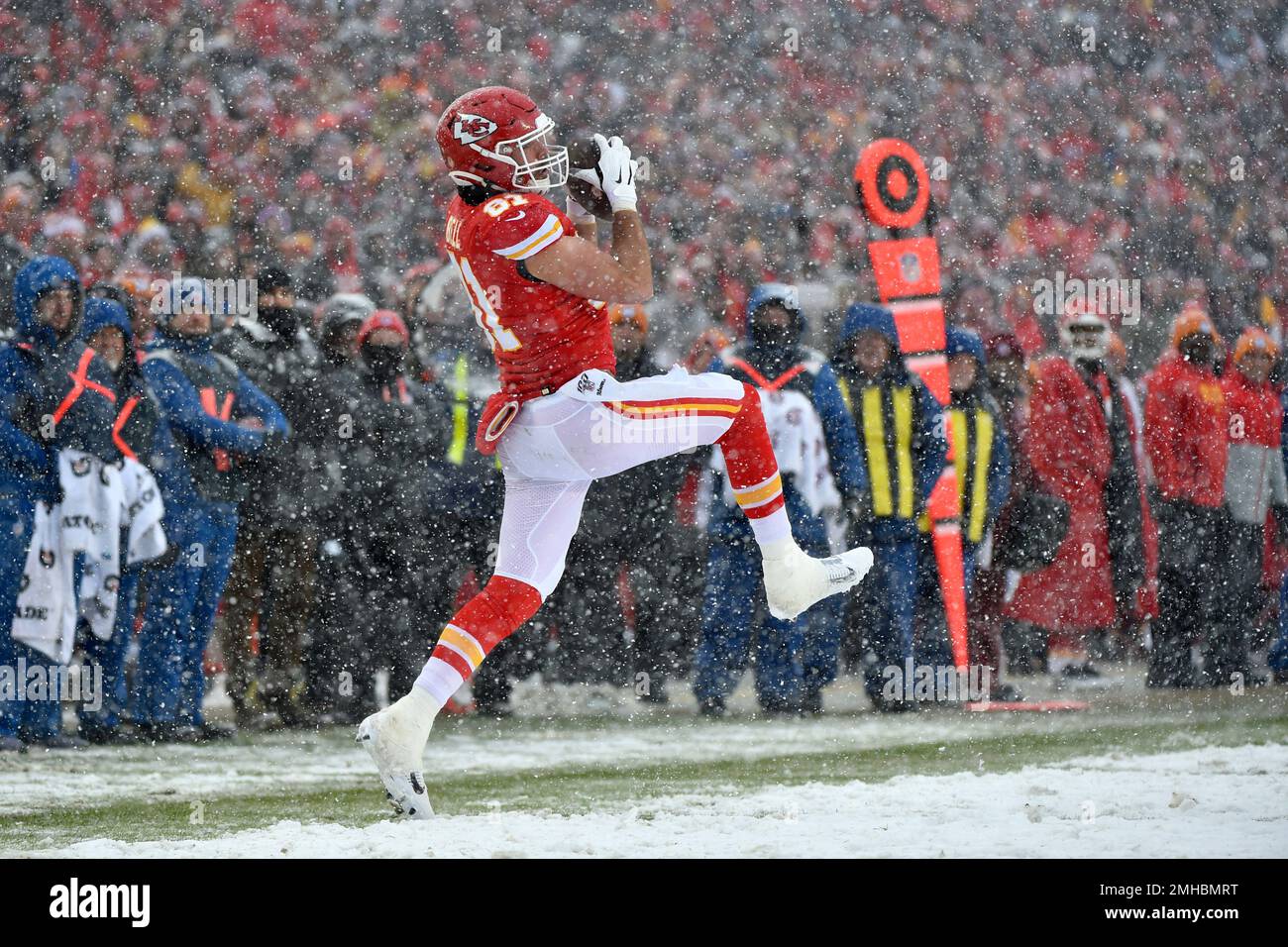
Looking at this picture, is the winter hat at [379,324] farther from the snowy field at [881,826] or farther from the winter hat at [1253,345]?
the winter hat at [1253,345]

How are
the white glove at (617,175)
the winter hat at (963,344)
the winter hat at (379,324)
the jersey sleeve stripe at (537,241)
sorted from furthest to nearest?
the winter hat at (963,344) → the winter hat at (379,324) → the white glove at (617,175) → the jersey sleeve stripe at (537,241)

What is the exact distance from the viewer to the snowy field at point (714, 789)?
5043mm

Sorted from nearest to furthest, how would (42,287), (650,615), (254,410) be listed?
(42,287), (254,410), (650,615)

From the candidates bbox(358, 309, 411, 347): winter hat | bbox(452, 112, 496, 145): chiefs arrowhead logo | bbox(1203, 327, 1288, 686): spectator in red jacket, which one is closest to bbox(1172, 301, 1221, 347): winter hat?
bbox(1203, 327, 1288, 686): spectator in red jacket

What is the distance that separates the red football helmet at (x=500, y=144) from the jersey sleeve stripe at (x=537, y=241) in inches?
8.2

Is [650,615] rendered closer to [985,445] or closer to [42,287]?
[985,445]

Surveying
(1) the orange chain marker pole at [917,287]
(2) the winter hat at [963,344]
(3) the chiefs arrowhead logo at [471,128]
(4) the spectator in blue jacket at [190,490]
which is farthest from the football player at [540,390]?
(2) the winter hat at [963,344]

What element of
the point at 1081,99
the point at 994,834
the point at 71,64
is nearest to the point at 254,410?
the point at 994,834

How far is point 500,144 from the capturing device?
17.4 feet

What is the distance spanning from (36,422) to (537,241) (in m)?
3.05

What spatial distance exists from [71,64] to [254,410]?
7126mm

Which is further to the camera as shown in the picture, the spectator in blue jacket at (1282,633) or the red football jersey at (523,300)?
the spectator in blue jacket at (1282,633)

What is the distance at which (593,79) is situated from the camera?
15156 millimetres

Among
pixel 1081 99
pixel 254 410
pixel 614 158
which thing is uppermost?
pixel 1081 99
